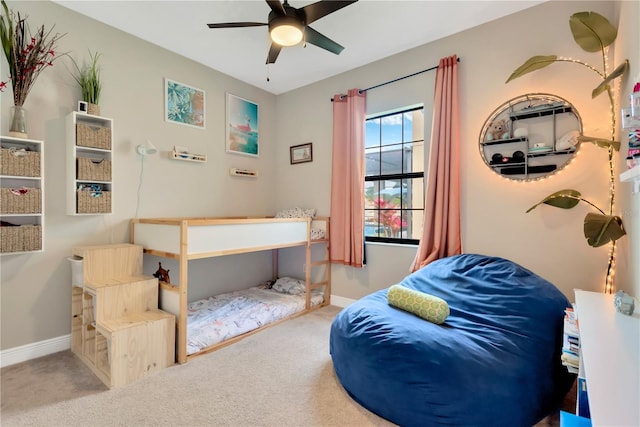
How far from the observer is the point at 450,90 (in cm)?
265

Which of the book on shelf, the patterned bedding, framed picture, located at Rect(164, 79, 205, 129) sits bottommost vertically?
the patterned bedding

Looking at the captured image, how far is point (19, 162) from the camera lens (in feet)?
6.81

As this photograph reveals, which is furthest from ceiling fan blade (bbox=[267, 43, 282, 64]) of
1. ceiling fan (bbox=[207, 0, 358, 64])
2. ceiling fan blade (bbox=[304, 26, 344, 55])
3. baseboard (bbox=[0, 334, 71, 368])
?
baseboard (bbox=[0, 334, 71, 368])

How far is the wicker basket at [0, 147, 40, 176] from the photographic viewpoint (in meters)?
2.02

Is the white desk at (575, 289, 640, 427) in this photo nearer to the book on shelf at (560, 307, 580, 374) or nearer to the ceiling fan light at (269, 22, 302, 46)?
the book on shelf at (560, 307, 580, 374)

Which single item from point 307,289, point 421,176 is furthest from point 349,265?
point 421,176

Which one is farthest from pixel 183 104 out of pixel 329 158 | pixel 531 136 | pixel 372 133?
pixel 531 136

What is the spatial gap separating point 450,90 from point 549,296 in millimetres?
1811

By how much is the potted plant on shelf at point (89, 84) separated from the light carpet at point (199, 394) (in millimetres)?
1958

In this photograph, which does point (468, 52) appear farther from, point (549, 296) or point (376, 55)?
point (549, 296)

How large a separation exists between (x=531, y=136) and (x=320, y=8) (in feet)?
6.05

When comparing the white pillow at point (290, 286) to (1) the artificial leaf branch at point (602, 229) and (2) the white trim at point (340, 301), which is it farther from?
(1) the artificial leaf branch at point (602, 229)

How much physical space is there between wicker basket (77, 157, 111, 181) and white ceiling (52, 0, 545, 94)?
1.22 m

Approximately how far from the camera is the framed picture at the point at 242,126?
356 cm
